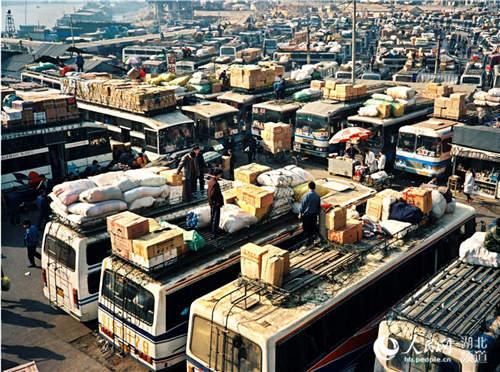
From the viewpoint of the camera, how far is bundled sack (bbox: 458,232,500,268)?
9.88 m

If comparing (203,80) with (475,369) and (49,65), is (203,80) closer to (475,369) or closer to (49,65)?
(49,65)

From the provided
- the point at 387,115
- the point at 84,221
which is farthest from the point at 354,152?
the point at 84,221

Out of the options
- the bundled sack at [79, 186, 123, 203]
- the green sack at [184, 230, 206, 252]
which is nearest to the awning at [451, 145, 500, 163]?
the green sack at [184, 230, 206, 252]

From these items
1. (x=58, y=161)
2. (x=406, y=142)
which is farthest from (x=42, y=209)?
(x=406, y=142)

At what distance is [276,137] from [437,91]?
825 cm

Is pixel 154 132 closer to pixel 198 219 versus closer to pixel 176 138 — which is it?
pixel 176 138

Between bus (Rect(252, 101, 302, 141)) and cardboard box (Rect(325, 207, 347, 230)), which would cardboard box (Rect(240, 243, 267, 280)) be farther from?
bus (Rect(252, 101, 302, 141))

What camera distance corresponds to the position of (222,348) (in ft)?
26.5

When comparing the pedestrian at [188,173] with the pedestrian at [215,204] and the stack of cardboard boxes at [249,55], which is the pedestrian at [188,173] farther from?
the stack of cardboard boxes at [249,55]

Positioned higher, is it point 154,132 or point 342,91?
point 342,91

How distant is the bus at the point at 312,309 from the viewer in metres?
7.87

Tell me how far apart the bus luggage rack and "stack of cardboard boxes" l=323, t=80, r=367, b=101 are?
51.6ft

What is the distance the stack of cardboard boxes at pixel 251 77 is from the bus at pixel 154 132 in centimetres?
636

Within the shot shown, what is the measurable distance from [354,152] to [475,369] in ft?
51.5
